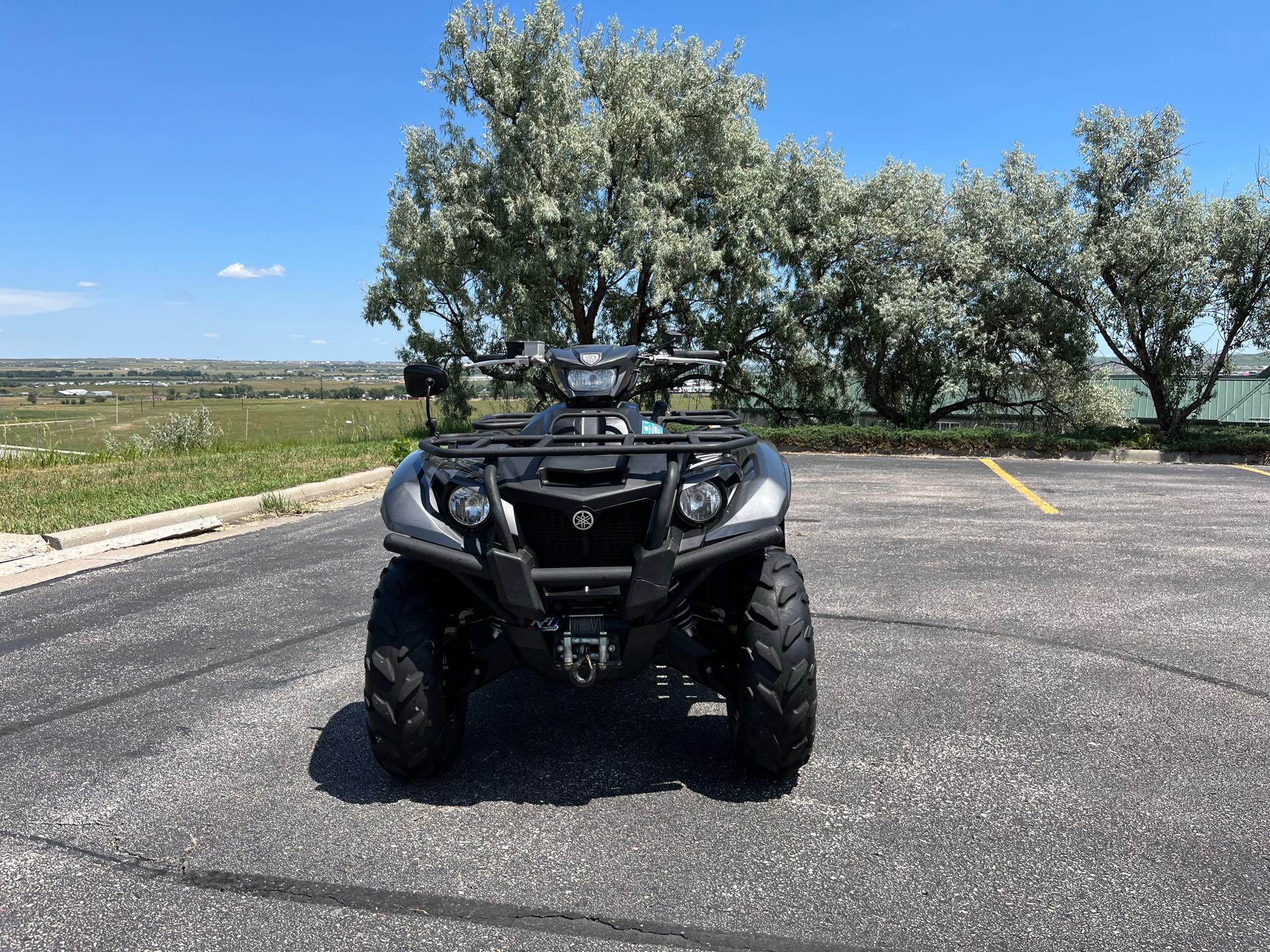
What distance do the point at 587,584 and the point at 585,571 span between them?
0.15 feet

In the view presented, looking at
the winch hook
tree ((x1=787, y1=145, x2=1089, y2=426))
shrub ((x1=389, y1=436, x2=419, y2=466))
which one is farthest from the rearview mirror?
tree ((x1=787, y1=145, x2=1089, y2=426))

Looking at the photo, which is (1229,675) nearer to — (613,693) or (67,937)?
(613,693)

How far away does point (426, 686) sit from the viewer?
3.49 metres

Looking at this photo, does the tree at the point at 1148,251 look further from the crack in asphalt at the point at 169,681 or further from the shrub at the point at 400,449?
the crack in asphalt at the point at 169,681

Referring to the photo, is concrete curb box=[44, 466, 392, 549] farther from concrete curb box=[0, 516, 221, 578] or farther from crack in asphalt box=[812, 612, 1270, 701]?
crack in asphalt box=[812, 612, 1270, 701]

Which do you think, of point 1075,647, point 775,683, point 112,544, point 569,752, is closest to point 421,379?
point 569,752

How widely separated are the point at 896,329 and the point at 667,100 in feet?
25.1

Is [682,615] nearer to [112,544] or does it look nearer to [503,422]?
[503,422]

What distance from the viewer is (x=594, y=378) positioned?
428 centimetres

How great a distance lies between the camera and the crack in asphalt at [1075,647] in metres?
4.70

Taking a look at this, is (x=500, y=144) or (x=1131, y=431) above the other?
(x=500, y=144)

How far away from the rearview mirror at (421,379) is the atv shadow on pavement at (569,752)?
1.51m

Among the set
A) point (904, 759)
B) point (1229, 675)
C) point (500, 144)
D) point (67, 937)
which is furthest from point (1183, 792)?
point (500, 144)

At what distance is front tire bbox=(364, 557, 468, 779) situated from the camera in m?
3.46
